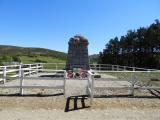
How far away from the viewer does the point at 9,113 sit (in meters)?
9.45

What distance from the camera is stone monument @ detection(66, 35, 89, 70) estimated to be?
92.8ft

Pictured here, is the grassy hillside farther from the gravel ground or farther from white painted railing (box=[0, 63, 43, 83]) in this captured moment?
the gravel ground

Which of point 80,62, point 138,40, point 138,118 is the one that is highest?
point 138,40

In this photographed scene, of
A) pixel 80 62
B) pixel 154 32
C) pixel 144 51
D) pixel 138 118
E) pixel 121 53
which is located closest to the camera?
pixel 138 118

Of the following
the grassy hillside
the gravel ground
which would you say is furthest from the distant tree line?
the gravel ground

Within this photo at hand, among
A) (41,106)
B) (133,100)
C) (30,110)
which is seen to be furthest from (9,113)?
(133,100)

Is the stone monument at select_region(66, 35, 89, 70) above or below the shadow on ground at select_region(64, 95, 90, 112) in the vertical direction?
above

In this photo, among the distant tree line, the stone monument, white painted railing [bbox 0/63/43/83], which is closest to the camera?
white painted railing [bbox 0/63/43/83]

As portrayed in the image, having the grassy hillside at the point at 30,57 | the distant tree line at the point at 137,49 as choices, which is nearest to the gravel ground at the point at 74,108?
the grassy hillside at the point at 30,57

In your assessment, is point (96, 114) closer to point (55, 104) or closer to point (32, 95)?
point (55, 104)

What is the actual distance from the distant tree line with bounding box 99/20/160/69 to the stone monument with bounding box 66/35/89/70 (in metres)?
24.1

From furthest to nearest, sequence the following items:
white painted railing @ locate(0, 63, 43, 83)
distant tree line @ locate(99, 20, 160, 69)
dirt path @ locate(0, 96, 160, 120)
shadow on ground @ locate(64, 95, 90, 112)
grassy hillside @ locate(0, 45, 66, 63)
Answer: distant tree line @ locate(99, 20, 160, 69) < grassy hillside @ locate(0, 45, 66, 63) < white painted railing @ locate(0, 63, 43, 83) < shadow on ground @ locate(64, 95, 90, 112) < dirt path @ locate(0, 96, 160, 120)

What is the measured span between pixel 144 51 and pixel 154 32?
682 cm

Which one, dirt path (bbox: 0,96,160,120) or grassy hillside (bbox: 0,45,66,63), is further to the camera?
grassy hillside (bbox: 0,45,66,63)
